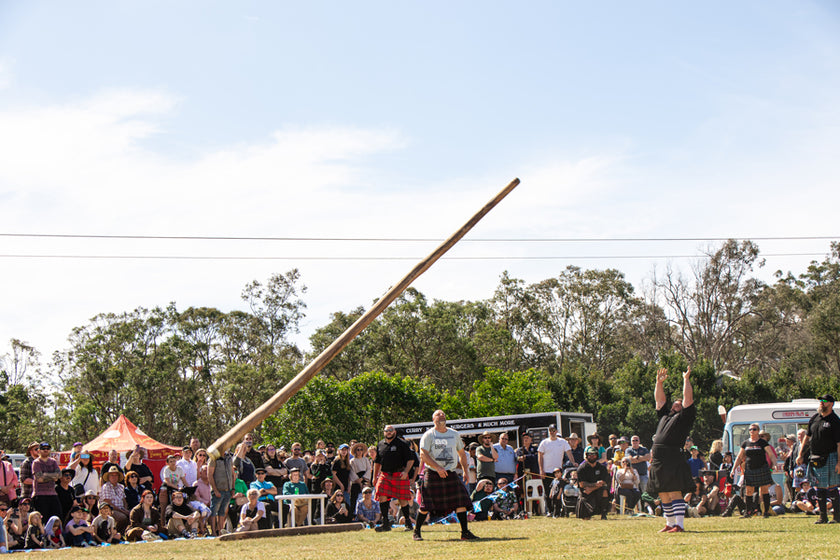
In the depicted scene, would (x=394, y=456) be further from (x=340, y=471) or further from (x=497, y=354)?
(x=497, y=354)

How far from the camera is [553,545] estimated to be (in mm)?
6453

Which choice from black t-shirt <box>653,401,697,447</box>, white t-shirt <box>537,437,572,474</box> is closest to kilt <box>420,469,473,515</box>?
black t-shirt <box>653,401,697,447</box>

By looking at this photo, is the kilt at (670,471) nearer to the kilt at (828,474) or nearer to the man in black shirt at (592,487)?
the kilt at (828,474)

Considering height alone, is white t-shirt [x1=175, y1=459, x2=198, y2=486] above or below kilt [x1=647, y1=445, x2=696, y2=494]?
below

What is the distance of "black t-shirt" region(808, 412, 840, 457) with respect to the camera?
8703mm

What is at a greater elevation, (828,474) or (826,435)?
(826,435)

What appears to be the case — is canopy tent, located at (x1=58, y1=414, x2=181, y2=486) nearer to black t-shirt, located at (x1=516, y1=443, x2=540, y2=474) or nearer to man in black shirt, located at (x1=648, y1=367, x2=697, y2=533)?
black t-shirt, located at (x1=516, y1=443, x2=540, y2=474)

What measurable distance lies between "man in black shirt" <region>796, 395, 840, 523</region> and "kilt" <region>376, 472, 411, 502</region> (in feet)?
14.8

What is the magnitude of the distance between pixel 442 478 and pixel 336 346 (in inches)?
117

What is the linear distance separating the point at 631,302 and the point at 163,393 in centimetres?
2498

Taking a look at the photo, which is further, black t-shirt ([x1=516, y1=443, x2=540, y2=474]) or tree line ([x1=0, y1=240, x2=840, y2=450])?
tree line ([x1=0, y1=240, x2=840, y2=450])

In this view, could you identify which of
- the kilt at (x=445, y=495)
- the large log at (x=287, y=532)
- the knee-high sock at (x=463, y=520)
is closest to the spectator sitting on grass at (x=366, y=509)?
the large log at (x=287, y=532)

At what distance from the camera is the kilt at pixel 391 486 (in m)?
9.60

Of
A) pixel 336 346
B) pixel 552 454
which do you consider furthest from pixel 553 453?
pixel 336 346
